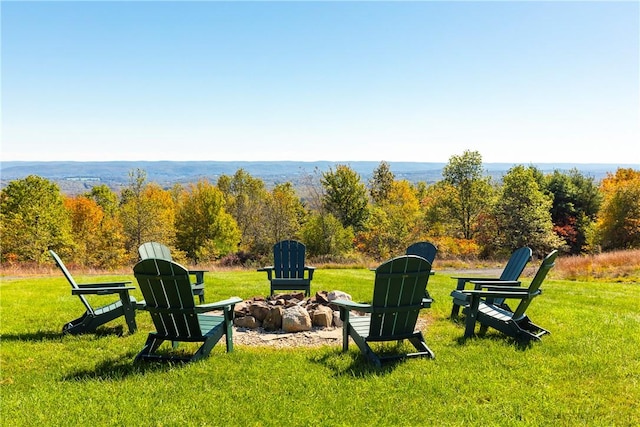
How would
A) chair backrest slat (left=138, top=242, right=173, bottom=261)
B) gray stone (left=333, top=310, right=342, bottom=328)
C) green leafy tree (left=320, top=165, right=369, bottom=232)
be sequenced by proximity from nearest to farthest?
gray stone (left=333, top=310, right=342, bottom=328), chair backrest slat (left=138, top=242, right=173, bottom=261), green leafy tree (left=320, top=165, right=369, bottom=232)

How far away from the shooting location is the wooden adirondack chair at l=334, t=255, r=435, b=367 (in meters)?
4.07

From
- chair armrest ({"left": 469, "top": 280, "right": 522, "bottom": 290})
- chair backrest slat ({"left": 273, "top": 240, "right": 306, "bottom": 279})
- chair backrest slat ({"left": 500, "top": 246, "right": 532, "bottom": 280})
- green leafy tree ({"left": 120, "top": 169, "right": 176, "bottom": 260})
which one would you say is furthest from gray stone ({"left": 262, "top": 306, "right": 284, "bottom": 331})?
green leafy tree ({"left": 120, "top": 169, "right": 176, "bottom": 260})

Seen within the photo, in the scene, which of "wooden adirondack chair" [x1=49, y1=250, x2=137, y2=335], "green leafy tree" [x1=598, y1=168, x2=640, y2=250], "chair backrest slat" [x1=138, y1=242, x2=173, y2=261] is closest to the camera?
"wooden adirondack chair" [x1=49, y1=250, x2=137, y2=335]

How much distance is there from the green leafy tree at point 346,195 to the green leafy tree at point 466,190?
6.91m

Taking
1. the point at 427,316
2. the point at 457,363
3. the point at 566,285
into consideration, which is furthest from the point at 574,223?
the point at 457,363

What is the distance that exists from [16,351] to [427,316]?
16.4 feet

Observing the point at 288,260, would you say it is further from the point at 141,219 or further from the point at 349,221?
the point at 349,221

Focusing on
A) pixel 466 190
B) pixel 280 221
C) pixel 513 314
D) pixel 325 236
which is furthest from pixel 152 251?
pixel 466 190

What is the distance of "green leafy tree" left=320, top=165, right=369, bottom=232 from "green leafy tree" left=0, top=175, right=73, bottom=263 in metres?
18.4

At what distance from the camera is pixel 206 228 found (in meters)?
32.7

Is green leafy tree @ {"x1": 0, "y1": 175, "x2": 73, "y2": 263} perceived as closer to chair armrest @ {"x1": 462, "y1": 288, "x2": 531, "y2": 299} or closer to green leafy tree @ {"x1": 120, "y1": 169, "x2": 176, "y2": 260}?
green leafy tree @ {"x1": 120, "y1": 169, "x2": 176, "y2": 260}

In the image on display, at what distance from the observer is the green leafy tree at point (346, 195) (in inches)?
1325

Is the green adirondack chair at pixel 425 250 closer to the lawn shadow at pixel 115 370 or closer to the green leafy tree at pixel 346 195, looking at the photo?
the lawn shadow at pixel 115 370

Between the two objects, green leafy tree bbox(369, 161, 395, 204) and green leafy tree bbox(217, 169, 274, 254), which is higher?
green leafy tree bbox(369, 161, 395, 204)
